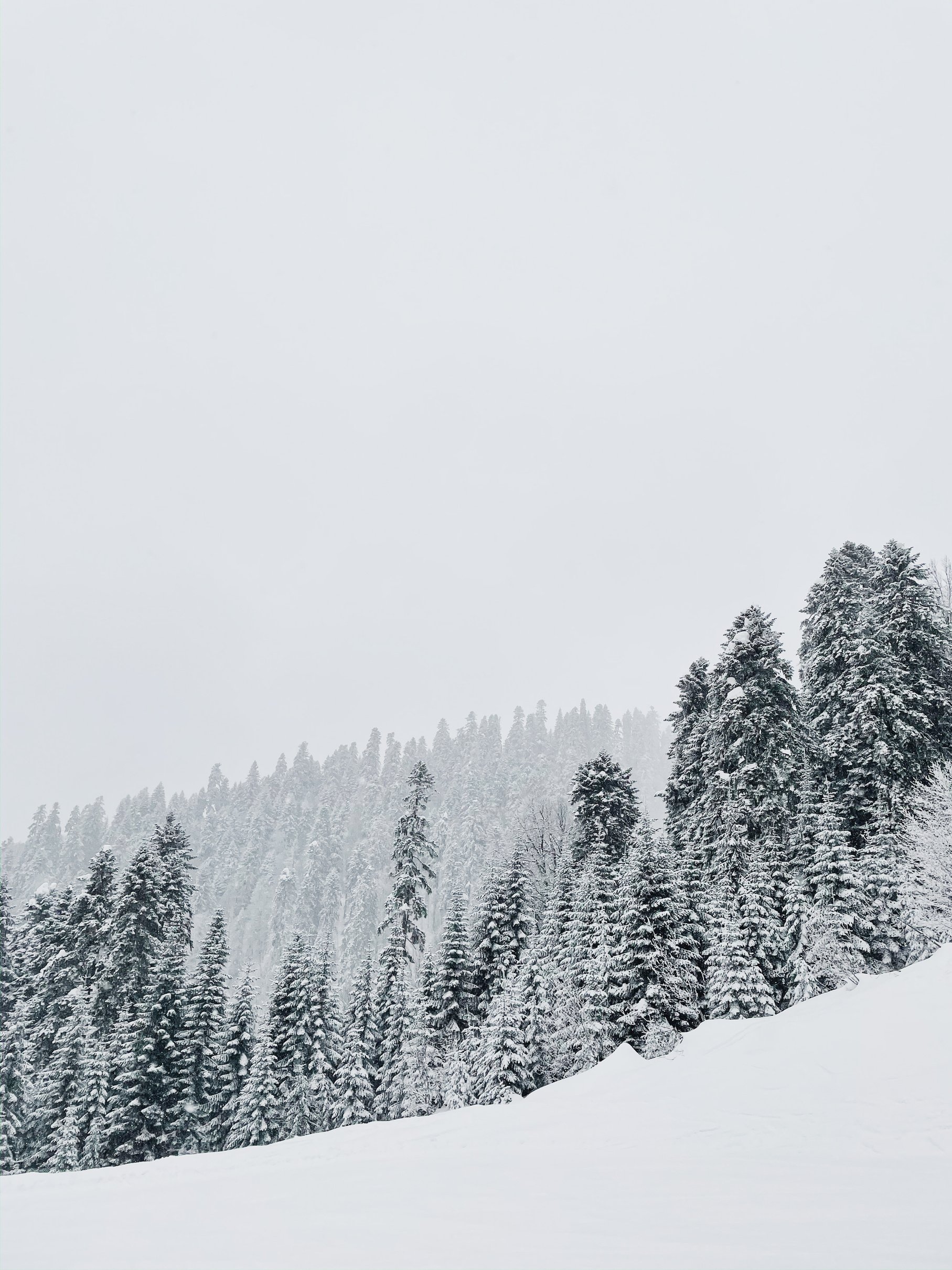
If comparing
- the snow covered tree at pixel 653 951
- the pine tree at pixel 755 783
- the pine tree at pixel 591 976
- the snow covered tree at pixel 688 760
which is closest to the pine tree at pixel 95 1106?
the pine tree at pixel 591 976

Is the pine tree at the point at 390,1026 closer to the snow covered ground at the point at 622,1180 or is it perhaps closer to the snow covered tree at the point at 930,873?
the snow covered ground at the point at 622,1180

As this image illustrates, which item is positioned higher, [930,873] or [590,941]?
[930,873]

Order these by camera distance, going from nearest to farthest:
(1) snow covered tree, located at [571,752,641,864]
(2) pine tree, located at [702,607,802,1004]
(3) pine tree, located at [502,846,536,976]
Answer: (2) pine tree, located at [702,607,802,1004] → (3) pine tree, located at [502,846,536,976] → (1) snow covered tree, located at [571,752,641,864]

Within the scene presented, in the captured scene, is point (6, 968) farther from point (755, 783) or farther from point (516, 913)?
point (755, 783)

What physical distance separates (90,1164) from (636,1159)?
3312cm

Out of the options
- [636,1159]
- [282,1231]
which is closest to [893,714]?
[636,1159]

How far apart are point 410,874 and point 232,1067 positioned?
13459mm

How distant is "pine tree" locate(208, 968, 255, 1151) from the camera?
3578 cm

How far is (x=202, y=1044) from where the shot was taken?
118ft

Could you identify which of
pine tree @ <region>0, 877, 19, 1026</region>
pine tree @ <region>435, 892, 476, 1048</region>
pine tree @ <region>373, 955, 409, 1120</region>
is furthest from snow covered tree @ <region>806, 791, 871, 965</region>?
pine tree @ <region>0, 877, 19, 1026</region>

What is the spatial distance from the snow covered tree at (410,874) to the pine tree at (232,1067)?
8.34 m

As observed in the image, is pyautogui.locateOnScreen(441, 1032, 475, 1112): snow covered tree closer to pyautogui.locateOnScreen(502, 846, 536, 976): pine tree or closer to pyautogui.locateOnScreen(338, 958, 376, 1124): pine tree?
pyautogui.locateOnScreen(502, 846, 536, 976): pine tree

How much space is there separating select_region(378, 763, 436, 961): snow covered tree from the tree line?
178 millimetres

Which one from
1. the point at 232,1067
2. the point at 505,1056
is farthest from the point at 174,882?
the point at 505,1056
